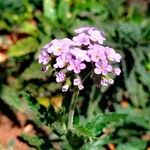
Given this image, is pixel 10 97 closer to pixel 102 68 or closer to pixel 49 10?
pixel 49 10

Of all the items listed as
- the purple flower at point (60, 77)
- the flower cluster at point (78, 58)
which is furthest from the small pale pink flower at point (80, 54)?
the purple flower at point (60, 77)

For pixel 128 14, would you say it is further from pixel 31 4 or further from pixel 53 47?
pixel 53 47

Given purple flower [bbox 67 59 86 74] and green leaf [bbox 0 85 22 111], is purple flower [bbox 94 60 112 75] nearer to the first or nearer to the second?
purple flower [bbox 67 59 86 74]

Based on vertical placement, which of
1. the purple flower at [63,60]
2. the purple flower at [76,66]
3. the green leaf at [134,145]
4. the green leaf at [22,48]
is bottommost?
the green leaf at [134,145]

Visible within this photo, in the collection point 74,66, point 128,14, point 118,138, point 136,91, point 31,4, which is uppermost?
point 31,4

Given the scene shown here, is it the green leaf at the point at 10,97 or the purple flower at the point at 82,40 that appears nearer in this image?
the purple flower at the point at 82,40

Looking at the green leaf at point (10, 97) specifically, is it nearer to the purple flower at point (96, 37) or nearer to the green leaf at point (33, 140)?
the green leaf at point (33, 140)

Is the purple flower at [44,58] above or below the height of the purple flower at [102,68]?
above

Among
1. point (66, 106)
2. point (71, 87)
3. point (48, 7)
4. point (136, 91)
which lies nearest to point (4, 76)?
point (48, 7)
